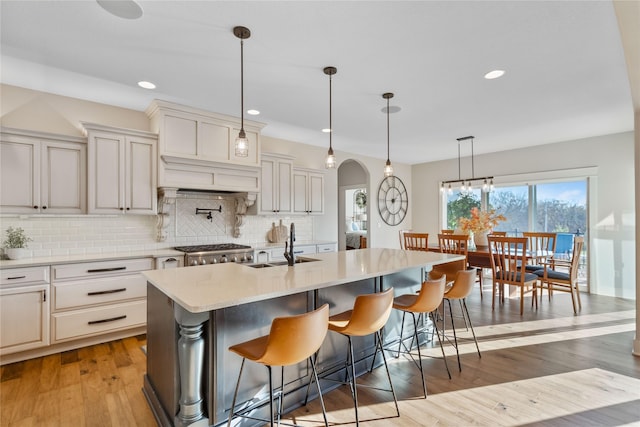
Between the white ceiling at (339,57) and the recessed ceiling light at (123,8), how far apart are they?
5 centimetres

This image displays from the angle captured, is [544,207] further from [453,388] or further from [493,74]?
[453,388]

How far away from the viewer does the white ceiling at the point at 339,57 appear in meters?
2.00

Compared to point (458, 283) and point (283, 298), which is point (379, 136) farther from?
point (283, 298)

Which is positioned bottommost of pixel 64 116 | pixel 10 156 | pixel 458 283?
pixel 458 283

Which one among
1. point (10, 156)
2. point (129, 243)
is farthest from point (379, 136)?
point (10, 156)

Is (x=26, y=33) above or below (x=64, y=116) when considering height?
above

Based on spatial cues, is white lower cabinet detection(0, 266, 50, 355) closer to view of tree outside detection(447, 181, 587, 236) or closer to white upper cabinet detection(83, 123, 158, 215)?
white upper cabinet detection(83, 123, 158, 215)

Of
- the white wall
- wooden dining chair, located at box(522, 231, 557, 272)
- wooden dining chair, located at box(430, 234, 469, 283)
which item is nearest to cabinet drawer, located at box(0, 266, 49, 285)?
wooden dining chair, located at box(430, 234, 469, 283)

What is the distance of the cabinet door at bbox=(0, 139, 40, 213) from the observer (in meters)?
2.80

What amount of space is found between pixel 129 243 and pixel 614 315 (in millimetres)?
6287

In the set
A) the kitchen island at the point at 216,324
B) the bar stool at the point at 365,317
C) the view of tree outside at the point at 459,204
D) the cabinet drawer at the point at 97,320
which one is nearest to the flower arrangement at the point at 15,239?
the cabinet drawer at the point at 97,320

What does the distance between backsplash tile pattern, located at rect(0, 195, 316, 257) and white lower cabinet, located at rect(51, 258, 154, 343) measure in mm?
481

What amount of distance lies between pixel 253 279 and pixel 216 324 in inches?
14.1

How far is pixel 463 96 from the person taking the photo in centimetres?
338
